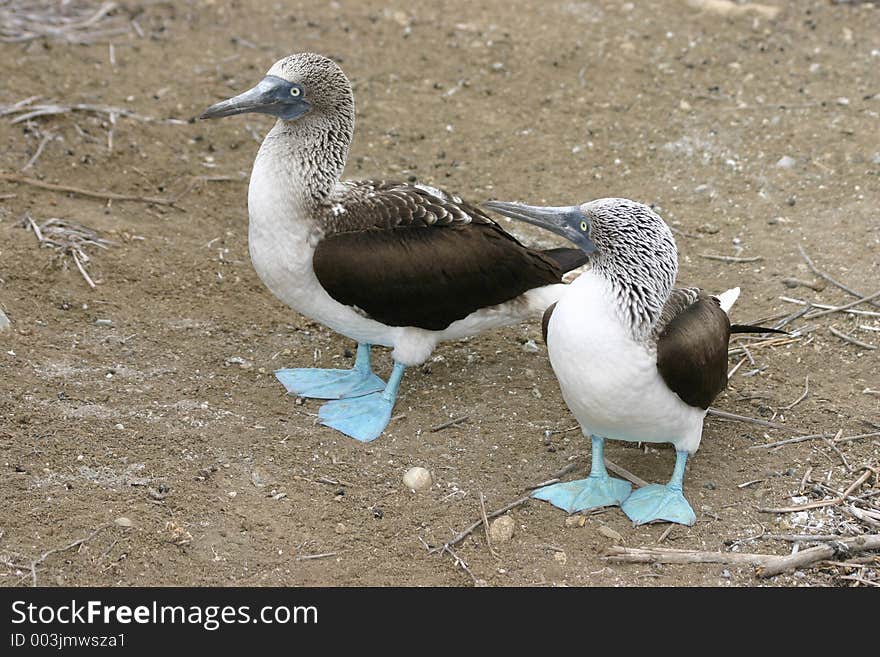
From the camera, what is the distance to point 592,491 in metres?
5.15

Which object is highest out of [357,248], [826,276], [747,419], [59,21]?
[357,248]

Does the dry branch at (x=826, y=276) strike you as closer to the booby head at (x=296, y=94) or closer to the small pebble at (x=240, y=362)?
the booby head at (x=296, y=94)

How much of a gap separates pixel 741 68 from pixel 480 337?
3.92m

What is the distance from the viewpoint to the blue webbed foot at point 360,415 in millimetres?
5574

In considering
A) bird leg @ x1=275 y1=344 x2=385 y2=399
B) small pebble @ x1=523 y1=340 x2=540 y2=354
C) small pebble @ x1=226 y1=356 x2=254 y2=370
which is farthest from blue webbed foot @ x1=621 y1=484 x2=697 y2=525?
small pebble @ x1=226 y1=356 x2=254 y2=370

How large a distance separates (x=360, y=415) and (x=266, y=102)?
1610 millimetres

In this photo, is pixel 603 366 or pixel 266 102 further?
pixel 266 102

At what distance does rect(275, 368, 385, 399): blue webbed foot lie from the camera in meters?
5.90

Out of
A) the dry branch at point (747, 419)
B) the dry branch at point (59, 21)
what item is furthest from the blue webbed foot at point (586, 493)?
the dry branch at point (59, 21)

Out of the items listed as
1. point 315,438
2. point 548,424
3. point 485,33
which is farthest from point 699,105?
point 315,438

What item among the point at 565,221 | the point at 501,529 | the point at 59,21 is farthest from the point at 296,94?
the point at 59,21

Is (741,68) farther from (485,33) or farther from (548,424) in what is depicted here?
(548,424)

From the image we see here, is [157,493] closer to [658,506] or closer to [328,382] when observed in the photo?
[328,382]

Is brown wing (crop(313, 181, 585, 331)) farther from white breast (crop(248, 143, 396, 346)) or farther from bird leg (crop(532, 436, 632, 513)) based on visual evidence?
bird leg (crop(532, 436, 632, 513))
